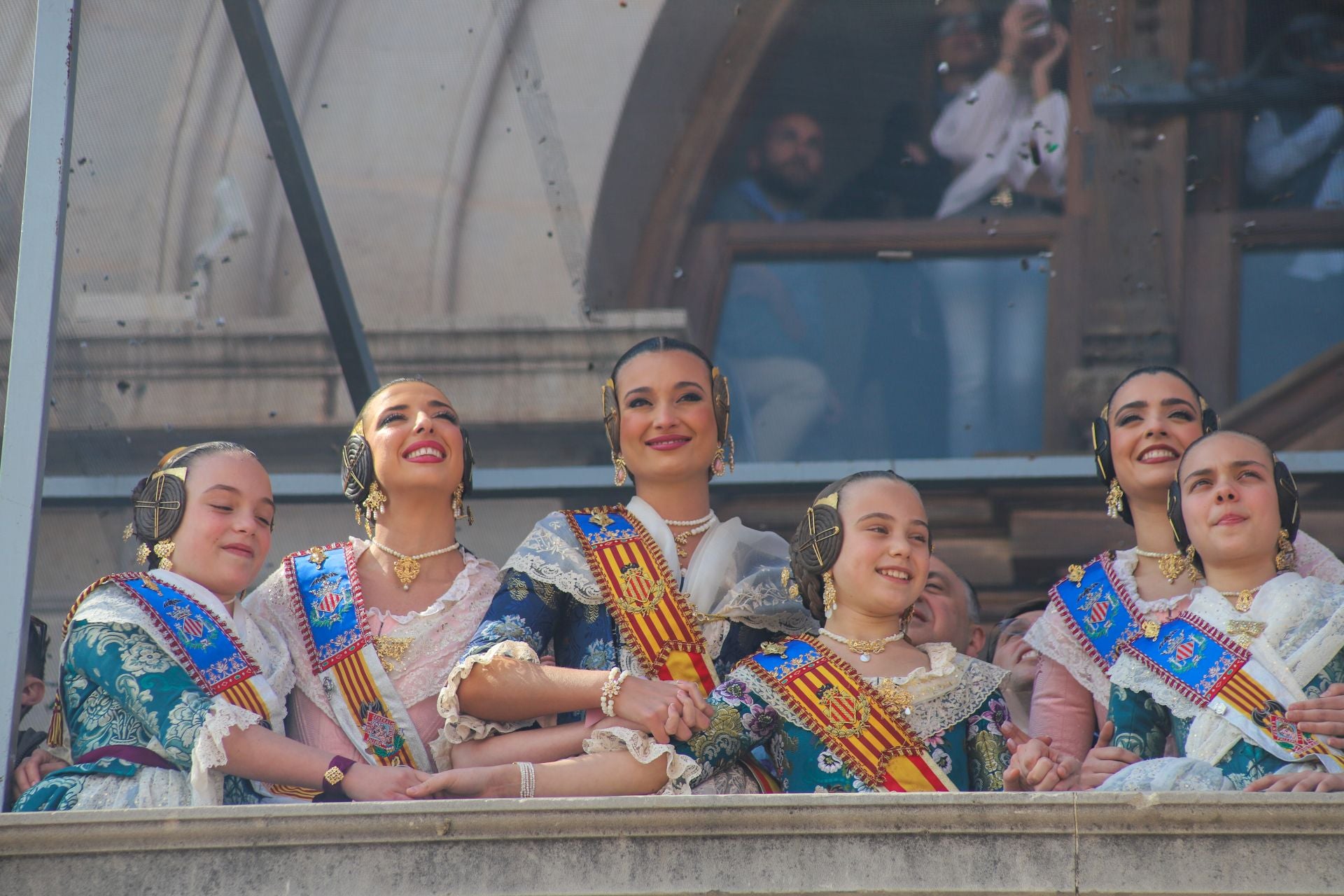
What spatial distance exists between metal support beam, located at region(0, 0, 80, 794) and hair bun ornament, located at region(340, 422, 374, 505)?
66 centimetres

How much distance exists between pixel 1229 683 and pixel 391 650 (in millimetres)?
1728

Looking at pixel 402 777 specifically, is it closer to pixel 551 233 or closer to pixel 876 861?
pixel 876 861

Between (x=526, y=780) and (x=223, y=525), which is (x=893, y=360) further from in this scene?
(x=526, y=780)

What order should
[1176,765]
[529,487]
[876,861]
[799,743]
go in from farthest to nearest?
[529,487]
[799,743]
[1176,765]
[876,861]

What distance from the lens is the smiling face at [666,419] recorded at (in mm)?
4348

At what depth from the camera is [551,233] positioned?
6801 millimetres

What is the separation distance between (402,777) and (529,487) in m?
2.80

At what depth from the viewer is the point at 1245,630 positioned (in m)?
3.96

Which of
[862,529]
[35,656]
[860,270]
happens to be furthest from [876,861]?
[860,270]

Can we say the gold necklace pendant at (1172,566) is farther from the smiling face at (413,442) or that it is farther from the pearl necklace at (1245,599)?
the smiling face at (413,442)

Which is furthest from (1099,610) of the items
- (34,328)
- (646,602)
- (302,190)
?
(302,190)

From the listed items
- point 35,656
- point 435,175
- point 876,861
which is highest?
point 435,175

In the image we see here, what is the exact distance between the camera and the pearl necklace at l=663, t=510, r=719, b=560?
14.2 feet

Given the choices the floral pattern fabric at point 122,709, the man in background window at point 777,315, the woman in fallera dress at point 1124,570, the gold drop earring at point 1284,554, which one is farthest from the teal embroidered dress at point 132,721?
the man in background window at point 777,315
